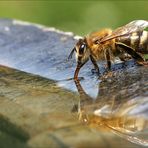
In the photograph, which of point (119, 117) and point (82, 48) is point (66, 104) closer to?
point (119, 117)

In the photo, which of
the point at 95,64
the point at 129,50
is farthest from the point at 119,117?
the point at 129,50

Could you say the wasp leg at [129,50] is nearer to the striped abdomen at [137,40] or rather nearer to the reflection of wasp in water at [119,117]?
the striped abdomen at [137,40]

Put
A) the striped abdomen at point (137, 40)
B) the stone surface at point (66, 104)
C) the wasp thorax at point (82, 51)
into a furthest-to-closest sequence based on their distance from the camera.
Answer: the striped abdomen at point (137, 40), the wasp thorax at point (82, 51), the stone surface at point (66, 104)

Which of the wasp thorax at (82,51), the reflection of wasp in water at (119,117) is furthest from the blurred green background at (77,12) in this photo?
the reflection of wasp in water at (119,117)

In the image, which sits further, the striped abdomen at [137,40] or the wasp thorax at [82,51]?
the striped abdomen at [137,40]

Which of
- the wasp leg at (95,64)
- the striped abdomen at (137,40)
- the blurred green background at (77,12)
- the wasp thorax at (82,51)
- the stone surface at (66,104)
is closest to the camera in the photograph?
the stone surface at (66,104)

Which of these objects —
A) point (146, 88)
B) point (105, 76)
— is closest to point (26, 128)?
point (146, 88)

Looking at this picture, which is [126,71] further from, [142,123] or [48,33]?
[48,33]
